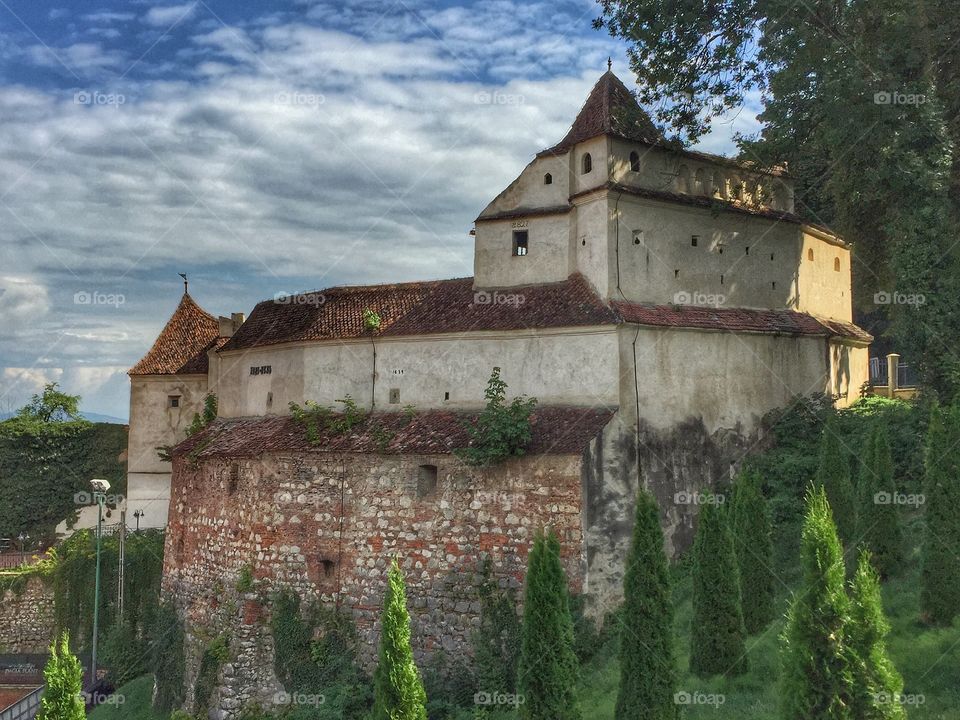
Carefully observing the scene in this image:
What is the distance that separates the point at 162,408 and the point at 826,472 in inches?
924

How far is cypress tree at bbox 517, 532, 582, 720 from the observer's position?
613 inches

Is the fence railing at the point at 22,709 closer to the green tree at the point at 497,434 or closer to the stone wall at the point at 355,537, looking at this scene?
the stone wall at the point at 355,537

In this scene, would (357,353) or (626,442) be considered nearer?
(626,442)

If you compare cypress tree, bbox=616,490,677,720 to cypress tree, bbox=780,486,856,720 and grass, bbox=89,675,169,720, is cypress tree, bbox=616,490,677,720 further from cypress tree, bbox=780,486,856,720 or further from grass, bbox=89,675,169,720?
grass, bbox=89,675,169,720

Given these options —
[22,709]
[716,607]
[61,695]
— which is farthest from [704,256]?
[22,709]

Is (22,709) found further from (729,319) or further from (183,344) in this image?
(729,319)

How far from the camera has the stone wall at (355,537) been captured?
2055 cm

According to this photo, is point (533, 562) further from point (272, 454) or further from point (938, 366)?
point (938, 366)

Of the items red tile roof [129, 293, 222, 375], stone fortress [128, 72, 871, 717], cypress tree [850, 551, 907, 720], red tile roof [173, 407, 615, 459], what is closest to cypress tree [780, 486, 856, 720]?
cypress tree [850, 551, 907, 720]

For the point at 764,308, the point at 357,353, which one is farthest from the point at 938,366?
the point at 357,353

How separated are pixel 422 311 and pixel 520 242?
3.00 m

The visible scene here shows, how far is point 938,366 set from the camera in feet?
73.6

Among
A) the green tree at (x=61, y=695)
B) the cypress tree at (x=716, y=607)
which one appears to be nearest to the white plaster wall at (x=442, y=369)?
the cypress tree at (x=716, y=607)

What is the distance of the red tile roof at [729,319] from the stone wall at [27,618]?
25.0 metres
